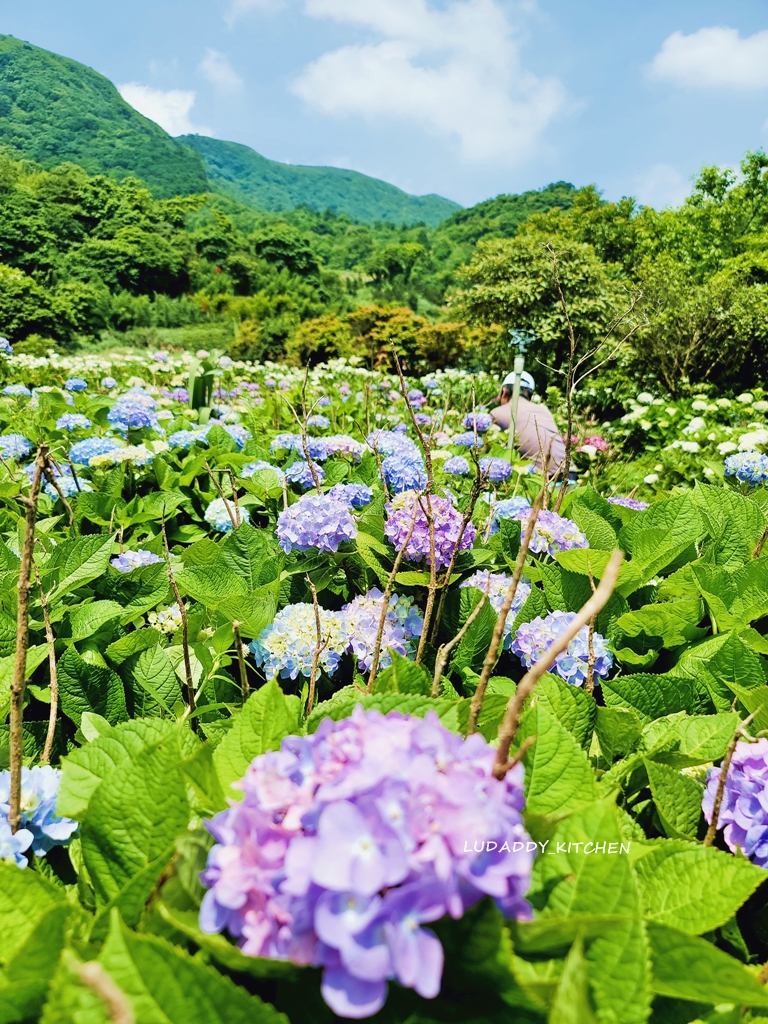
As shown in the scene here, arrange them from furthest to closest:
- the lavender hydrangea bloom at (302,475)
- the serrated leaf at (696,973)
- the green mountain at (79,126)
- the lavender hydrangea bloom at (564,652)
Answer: the green mountain at (79,126) < the lavender hydrangea bloom at (302,475) < the lavender hydrangea bloom at (564,652) < the serrated leaf at (696,973)

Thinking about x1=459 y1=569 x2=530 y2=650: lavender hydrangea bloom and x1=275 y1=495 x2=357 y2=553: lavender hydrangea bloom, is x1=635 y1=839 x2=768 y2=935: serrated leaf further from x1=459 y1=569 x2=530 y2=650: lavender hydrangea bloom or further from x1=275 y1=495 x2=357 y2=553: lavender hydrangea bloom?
x1=275 y1=495 x2=357 y2=553: lavender hydrangea bloom

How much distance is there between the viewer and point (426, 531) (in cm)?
142

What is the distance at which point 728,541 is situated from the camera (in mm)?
1743

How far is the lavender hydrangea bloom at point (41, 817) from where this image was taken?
797mm

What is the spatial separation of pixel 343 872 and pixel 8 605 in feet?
4.43

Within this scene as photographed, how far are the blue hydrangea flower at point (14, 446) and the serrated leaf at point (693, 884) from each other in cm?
281

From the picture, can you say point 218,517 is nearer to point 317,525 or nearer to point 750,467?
point 317,525

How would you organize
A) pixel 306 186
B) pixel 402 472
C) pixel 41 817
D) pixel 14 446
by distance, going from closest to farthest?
pixel 41 817 → pixel 402 472 → pixel 14 446 → pixel 306 186

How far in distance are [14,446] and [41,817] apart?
2378 mm

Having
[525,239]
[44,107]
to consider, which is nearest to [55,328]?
[525,239]

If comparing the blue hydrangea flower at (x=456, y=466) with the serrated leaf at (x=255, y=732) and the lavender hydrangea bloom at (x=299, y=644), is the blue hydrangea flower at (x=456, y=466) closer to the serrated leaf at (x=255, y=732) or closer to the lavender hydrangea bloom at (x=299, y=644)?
the lavender hydrangea bloom at (x=299, y=644)

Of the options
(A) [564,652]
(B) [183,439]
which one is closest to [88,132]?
(B) [183,439]

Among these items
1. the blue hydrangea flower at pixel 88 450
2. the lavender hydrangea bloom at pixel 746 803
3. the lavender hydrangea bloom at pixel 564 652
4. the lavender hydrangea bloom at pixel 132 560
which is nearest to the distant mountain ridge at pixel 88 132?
the blue hydrangea flower at pixel 88 450

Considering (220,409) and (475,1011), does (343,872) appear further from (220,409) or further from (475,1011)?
→ (220,409)
